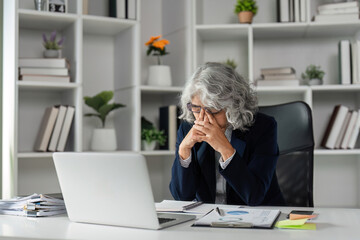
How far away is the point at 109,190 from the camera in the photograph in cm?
123

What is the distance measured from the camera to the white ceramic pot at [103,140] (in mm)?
2896

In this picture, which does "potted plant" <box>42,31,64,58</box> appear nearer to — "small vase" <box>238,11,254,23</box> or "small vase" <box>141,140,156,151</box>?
"small vase" <box>141,140,156,151</box>

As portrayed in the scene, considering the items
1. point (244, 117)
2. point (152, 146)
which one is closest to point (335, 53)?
point (152, 146)

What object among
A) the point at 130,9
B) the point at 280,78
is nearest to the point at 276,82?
the point at 280,78

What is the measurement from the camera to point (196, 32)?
3027mm

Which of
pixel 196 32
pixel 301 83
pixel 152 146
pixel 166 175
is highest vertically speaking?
pixel 196 32

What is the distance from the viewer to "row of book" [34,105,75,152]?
2.73m

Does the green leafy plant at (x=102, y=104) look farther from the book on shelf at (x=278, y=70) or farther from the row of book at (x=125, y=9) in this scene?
the book on shelf at (x=278, y=70)

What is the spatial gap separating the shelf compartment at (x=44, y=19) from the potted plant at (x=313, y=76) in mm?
1443

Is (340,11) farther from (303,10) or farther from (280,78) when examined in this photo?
(280,78)

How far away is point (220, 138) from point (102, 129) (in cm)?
129

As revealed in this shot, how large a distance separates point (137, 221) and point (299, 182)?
103 centimetres

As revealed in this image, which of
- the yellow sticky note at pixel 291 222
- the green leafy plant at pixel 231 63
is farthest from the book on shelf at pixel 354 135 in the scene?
the yellow sticky note at pixel 291 222

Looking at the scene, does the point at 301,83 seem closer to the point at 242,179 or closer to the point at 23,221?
the point at 242,179
